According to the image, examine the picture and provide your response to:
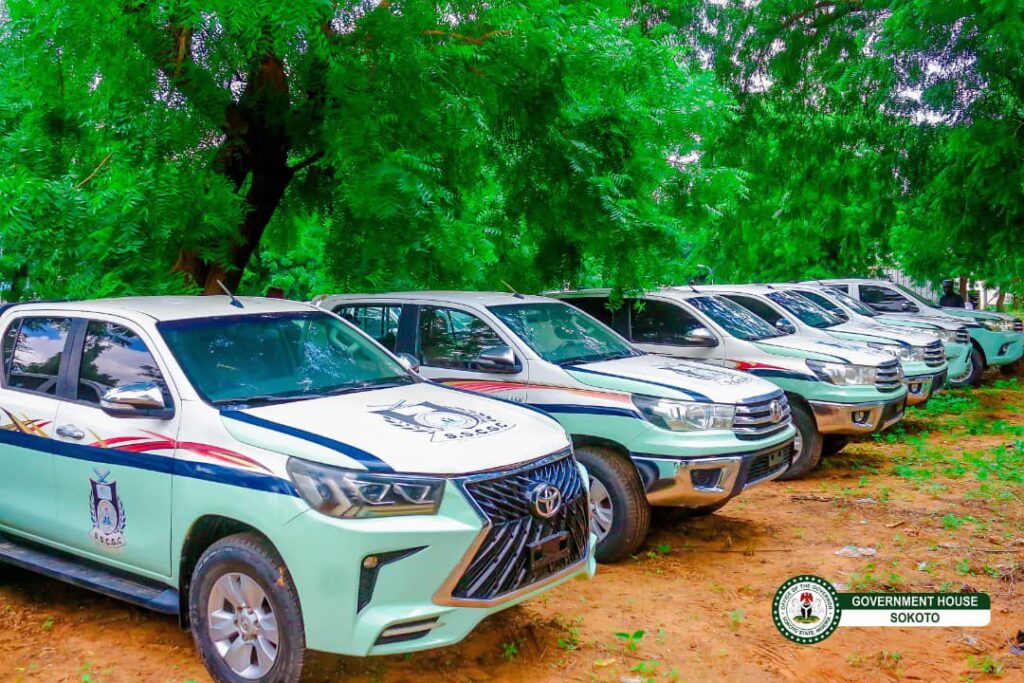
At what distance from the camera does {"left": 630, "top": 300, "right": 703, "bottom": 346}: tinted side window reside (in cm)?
977

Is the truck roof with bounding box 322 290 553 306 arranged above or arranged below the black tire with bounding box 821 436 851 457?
above

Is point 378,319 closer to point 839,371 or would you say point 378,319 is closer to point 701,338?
point 701,338

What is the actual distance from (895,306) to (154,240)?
13004 mm

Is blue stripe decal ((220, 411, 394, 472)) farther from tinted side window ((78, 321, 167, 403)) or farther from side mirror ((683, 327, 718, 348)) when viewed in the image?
side mirror ((683, 327, 718, 348))

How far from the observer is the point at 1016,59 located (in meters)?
→ 11.2

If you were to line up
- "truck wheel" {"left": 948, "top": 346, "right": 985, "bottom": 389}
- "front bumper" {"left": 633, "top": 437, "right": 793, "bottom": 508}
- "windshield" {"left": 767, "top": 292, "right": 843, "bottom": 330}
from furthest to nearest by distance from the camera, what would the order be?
"truck wheel" {"left": 948, "top": 346, "right": 985, "bottom": 389} → "windshield" {"left": 767, "top": 292, "right": 843, "bottom": 330} → "front bumper" {"left": 633, "top": 437, "right": 793, "bottom": 508}

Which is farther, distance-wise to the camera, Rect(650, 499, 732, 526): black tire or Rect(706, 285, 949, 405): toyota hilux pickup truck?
Rect(706, 285, 949, 405): toyota hilux pickup truck

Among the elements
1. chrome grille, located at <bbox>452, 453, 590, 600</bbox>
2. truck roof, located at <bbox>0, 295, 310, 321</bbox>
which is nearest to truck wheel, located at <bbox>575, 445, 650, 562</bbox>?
chrome grille, located at <bbox>452, 453, 590, 600</bbox>

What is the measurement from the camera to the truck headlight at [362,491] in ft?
13.7

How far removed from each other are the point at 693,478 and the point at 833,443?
431cm

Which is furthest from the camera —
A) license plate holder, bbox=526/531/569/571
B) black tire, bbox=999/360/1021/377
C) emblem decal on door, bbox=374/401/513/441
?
black tire, bbox=999/360/1021/377

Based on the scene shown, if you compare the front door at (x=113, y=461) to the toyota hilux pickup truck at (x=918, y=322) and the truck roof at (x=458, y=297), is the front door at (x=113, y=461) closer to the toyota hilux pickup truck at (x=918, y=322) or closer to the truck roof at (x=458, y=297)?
the truck roof at (x=458, y=297)

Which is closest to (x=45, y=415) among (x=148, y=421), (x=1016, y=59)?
(x=148, y=421)

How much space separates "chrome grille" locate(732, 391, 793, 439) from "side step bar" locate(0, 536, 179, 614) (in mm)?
3928
